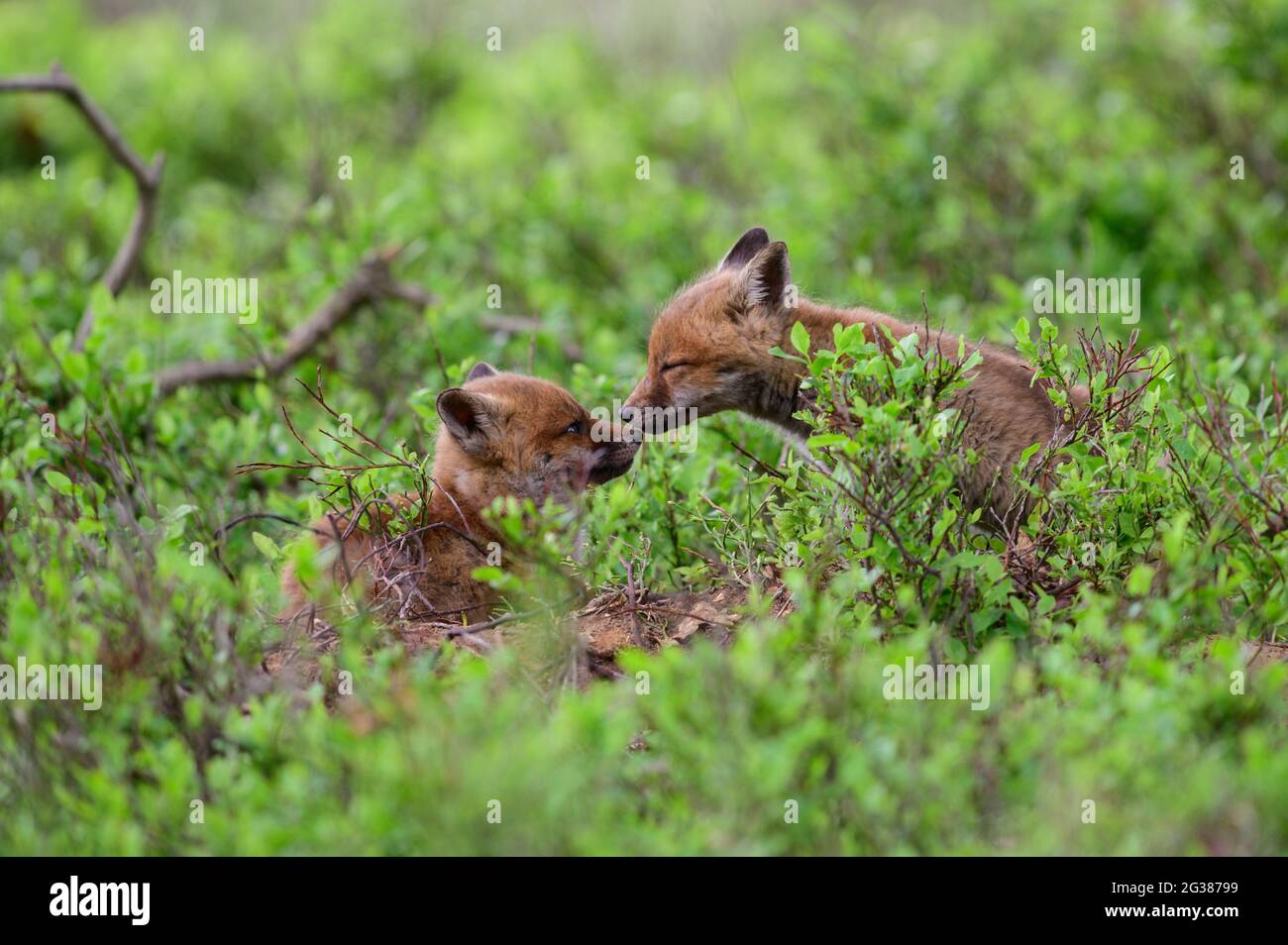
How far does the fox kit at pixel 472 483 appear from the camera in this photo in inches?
239

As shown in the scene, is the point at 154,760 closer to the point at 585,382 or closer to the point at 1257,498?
the point at 585,382

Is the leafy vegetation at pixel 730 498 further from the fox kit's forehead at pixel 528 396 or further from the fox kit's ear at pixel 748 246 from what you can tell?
the fox kit's ear at pixel 748 246

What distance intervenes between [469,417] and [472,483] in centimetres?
38

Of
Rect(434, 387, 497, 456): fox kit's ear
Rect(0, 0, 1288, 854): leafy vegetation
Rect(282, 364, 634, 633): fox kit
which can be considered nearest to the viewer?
Rect(0, 0, 1288, 854): leafy vegetation

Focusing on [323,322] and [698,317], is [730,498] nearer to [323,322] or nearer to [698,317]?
[698,317]

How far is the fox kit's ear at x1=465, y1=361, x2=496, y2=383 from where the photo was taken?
301 inches

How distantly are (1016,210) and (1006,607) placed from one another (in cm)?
703

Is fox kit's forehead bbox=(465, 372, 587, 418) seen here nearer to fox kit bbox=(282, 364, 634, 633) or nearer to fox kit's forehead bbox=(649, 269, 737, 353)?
fox kit bbox=(282, 364, 634, 633)

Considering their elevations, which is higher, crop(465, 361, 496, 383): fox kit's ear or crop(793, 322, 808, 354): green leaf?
crop(465, 361, 496, 383): fox kit's ear

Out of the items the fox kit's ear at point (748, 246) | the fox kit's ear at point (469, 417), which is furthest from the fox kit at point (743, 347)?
the fox kit's ear at point (469, 417)

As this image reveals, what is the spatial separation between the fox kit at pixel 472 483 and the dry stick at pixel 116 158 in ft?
10.3

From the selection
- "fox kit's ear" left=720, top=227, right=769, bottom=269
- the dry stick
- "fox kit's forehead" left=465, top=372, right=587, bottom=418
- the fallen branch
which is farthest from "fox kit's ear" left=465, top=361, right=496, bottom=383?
the dry stick

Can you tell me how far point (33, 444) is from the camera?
649 cm
